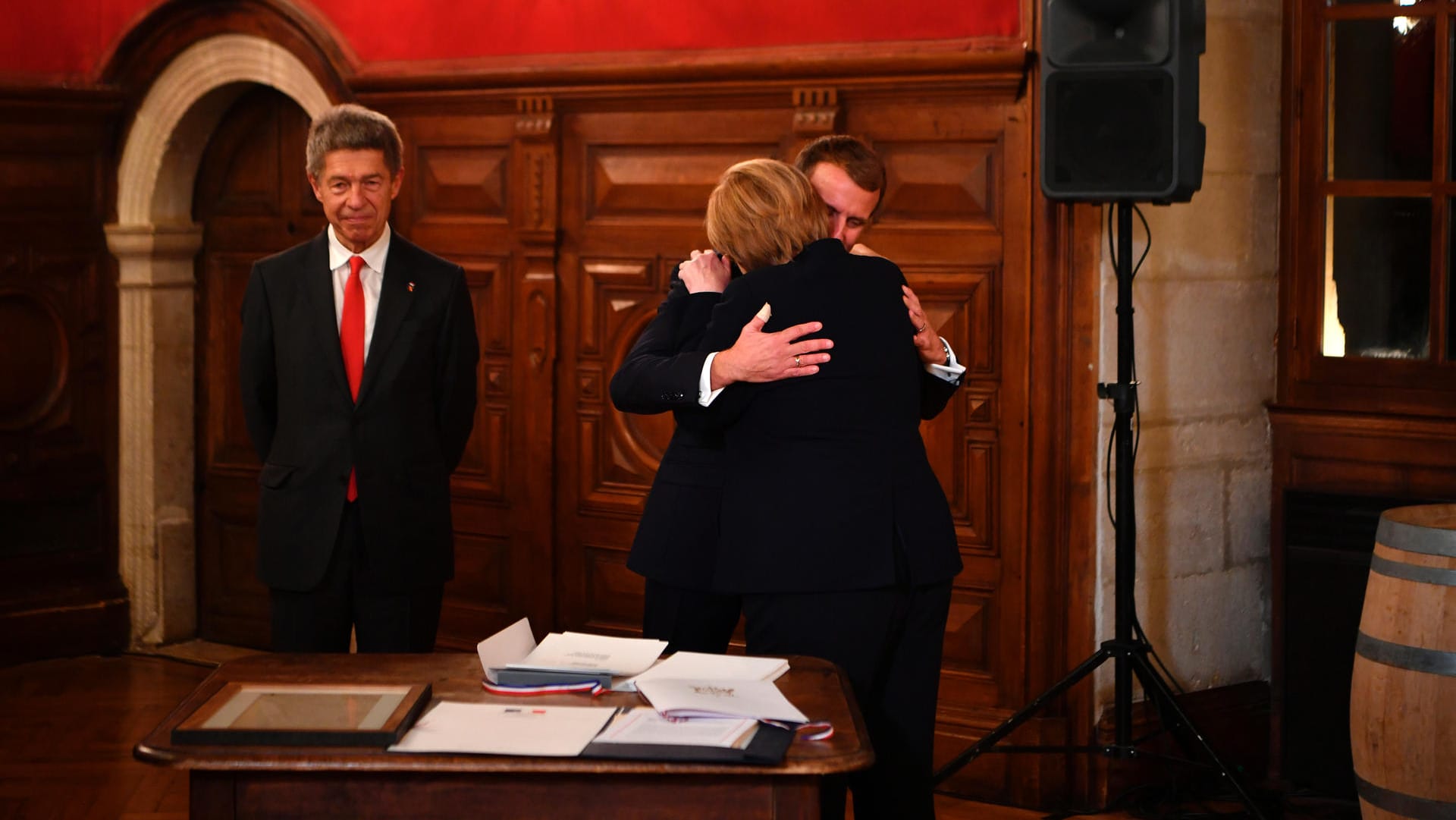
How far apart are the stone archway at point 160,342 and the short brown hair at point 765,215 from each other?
3.54m

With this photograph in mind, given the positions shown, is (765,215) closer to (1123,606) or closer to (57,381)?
(1123,606)

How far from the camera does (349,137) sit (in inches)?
132

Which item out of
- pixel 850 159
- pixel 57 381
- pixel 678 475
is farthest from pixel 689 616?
pixel 57 381

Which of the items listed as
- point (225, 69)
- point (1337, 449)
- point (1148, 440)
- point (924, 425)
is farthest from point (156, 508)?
point (1337, 449)

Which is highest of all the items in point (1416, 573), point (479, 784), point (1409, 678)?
point (1416, 573)

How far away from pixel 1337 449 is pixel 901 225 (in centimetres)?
134

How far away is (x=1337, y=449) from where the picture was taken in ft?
14.9

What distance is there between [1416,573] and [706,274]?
1.65 meters

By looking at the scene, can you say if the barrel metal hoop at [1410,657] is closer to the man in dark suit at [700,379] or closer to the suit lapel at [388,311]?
the man in dark suit at [700,379]

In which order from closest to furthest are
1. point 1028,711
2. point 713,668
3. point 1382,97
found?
point 713,668
point 1028,711
point 1382,97

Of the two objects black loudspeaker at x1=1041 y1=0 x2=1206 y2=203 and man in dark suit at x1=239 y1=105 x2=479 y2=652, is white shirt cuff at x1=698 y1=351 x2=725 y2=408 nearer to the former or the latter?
man in dark suit at x1=239 y1=105 x2=479 y2=652

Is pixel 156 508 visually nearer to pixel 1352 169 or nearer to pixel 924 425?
pixel 924 425

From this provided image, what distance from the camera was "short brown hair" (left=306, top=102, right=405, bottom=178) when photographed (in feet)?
11.0

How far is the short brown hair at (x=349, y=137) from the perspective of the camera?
336cm
